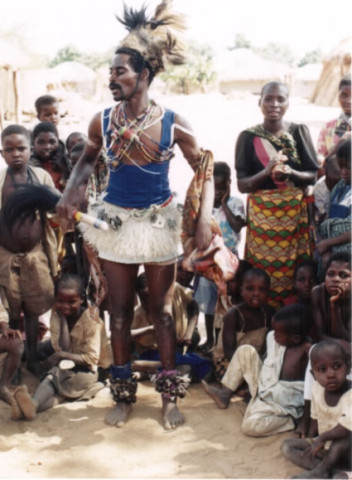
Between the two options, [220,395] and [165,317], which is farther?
[220,395]

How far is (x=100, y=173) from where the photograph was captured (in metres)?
3.68

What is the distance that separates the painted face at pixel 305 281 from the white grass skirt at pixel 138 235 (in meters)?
0.91

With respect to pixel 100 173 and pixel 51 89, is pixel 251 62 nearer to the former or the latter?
pixel 51 89

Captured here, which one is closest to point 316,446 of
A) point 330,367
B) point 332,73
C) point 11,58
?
point 330,367

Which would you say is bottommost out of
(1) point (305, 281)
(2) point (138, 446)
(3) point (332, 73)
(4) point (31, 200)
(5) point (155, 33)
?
(2) point (138, 446)

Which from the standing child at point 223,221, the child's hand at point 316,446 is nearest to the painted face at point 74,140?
the standing child at point 223,221

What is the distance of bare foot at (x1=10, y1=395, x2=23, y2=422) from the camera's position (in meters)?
3.38

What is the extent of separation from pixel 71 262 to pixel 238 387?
67.1 inches

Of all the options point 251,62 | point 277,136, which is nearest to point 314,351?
point 277,136

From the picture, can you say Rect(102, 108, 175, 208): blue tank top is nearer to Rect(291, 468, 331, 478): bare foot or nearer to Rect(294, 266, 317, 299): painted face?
Rect(294, 266, 317, 299): painted face

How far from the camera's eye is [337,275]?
3.31 metres

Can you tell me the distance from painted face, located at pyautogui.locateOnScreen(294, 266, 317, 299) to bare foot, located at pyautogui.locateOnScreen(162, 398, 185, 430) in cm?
108

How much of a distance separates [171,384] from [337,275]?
109 cm

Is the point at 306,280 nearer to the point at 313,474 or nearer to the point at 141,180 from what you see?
the point at 141,180
